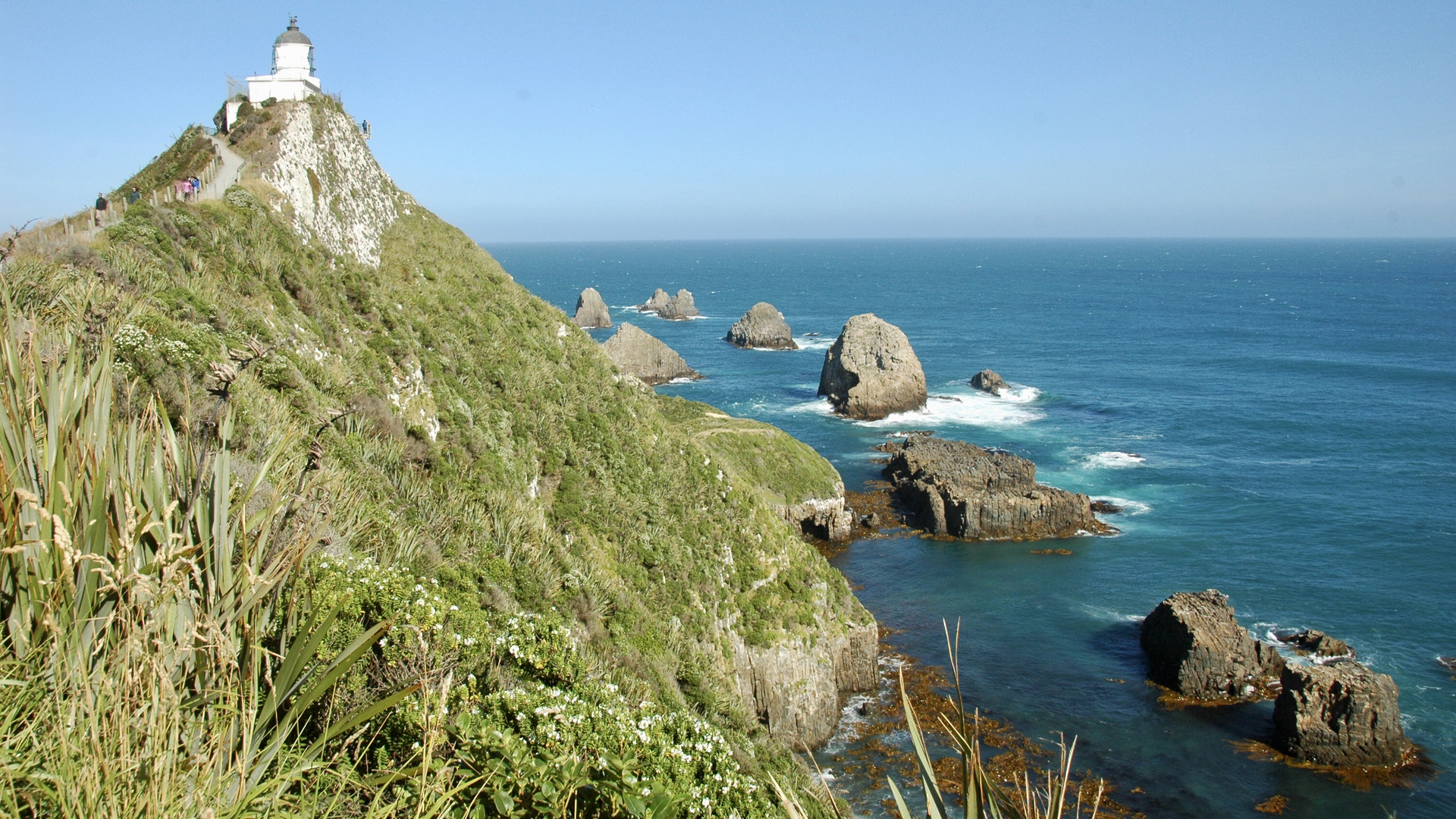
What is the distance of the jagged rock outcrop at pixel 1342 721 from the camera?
26844mm

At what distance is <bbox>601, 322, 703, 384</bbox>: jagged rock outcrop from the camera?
85250 mm

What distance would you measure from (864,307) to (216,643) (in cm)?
15158

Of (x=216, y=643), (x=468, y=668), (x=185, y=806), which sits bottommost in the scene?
(x=468, y=668)

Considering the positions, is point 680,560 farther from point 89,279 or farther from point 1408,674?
point 1408,674

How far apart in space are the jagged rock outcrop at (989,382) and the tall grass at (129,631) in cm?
7842

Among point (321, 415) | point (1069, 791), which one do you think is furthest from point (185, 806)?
point (1069, 791)

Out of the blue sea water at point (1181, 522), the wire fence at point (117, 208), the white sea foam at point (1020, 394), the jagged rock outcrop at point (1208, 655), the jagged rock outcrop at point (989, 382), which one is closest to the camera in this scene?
the wire fence at point (117, 208)

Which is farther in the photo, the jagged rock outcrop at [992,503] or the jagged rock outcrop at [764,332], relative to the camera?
the jagged rock outcrop at [764,332]

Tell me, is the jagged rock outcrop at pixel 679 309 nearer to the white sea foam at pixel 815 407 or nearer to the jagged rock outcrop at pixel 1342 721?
the white sea foam at pixel 815 407

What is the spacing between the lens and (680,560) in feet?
77.2

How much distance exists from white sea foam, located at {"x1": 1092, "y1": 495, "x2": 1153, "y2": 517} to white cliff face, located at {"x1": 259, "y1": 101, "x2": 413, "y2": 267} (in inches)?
1612

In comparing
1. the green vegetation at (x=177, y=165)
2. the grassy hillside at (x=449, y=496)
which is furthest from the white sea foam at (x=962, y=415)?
the green vegetation at (x=177, y=165)

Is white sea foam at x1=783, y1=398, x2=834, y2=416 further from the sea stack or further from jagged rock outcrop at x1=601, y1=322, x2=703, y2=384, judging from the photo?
the sea stack

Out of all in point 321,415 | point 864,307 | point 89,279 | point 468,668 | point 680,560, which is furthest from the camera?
point 864,307
